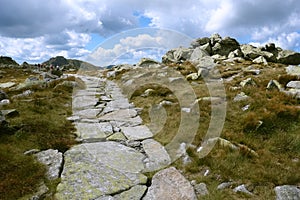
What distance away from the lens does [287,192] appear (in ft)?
20.6

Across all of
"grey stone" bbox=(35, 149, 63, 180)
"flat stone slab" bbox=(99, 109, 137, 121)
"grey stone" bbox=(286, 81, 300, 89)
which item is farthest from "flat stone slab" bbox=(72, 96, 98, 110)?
"grey stone" bbox=(286, 81, 300, 89)

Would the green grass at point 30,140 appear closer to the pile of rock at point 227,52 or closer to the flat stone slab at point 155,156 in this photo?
the flat stone slab at point 155,156

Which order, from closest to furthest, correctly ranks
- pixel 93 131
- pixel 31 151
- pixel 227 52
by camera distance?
pixel 31 151
pixel 93 131
pixel 227 52

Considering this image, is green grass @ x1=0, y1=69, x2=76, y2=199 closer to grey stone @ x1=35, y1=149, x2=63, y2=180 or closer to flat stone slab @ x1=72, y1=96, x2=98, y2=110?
grey stone @ x1=35, y1=149, x2=63, y2=180

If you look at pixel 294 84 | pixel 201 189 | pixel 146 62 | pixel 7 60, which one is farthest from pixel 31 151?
pixel 7 60

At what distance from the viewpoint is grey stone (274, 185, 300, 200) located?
6.14m

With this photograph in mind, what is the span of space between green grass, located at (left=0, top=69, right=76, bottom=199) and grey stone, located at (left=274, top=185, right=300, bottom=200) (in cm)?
544

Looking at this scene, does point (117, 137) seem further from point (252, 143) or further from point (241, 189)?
point (241, 189)

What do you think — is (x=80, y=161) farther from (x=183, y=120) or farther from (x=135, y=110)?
(x=135, y=110)

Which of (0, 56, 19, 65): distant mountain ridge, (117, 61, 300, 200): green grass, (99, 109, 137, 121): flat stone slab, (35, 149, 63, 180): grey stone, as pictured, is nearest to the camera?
(117, 61, 300, 200): green grass

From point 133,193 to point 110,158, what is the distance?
6.74ft

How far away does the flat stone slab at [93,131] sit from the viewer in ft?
33.4

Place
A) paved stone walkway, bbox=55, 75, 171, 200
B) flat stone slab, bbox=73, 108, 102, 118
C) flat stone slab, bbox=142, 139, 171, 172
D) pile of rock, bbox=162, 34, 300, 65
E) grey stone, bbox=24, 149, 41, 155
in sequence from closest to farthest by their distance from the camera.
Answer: paved stone walkway, bbox=55, 75, 171, 200
flat stone slab, bbox=142, 139, 171, 172
grey stone, bbox=24, 149, 41, 155
flat stone slab, bbox=73, 108, 102, 118
pile of rock, bbox=162, 34, 300, 65

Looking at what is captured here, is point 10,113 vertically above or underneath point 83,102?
above
